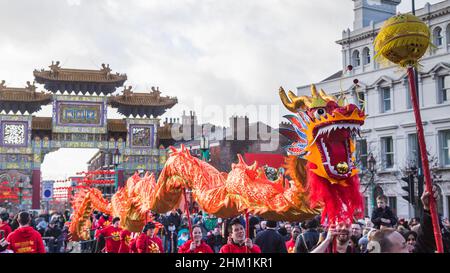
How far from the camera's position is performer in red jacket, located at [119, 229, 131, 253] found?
902 centimetres

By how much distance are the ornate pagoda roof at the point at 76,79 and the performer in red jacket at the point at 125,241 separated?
86.5ft

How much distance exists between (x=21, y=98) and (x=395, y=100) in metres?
20.9

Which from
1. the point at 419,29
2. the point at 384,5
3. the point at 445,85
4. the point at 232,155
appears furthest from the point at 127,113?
the point at 419,29

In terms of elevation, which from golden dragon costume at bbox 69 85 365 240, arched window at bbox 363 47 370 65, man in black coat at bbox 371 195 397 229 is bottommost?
man in black coat at bbox 371 195 397 229

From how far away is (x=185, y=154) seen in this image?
8.59 meters

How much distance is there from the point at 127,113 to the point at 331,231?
33.2 m

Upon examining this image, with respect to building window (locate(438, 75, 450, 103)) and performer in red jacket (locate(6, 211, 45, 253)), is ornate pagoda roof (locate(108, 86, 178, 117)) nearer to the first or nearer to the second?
building window (locate(438, 75, 450, 103))

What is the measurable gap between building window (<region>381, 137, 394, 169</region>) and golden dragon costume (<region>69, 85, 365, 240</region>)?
17.7m

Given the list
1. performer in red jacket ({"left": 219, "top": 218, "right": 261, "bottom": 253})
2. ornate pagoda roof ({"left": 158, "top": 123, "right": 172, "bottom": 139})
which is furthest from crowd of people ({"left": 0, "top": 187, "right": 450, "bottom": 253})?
ornate pagoda roof ({"left": 158, "top": 123, "right": 172, "bottom": 139})

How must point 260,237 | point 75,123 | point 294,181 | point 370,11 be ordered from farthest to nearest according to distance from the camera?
point 75,123
point 370,11
point 260,237
point 294,181

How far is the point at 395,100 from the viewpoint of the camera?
25.5 metres

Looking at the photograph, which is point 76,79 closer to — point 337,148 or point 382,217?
point 382,217

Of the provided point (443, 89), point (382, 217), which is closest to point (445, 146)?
point (443, 89)
